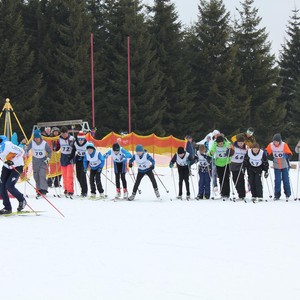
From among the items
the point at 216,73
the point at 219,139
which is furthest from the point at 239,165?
the point at 216,73

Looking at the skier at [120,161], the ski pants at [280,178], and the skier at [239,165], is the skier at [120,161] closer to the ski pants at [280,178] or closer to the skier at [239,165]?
the skier at [239,165]

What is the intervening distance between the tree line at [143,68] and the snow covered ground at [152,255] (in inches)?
991

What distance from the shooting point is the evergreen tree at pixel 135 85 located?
36469mm

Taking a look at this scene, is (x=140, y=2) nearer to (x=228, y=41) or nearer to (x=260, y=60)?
(x=228, y=41)

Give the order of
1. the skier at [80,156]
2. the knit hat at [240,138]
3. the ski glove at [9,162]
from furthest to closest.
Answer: the skier at [80,156], the knit hat at [240,138], the ski glove at [9,162]

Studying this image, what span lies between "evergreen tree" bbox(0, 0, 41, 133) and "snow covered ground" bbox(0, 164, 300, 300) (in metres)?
24.1

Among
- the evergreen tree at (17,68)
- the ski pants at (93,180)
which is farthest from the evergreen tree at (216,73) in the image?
the ski pants at (93,180)

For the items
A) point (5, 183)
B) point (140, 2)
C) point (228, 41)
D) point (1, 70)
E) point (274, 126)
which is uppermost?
point (140, 2)

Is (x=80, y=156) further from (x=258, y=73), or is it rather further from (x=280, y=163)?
(x=258, y=73)

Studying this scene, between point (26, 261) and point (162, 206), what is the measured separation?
5.45 meters

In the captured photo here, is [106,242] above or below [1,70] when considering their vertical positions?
below

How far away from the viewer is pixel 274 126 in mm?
41688

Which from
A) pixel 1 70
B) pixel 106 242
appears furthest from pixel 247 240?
pixel 1 70

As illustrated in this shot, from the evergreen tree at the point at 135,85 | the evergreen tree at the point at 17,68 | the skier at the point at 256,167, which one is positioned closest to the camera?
the skier at the point at 256,167
